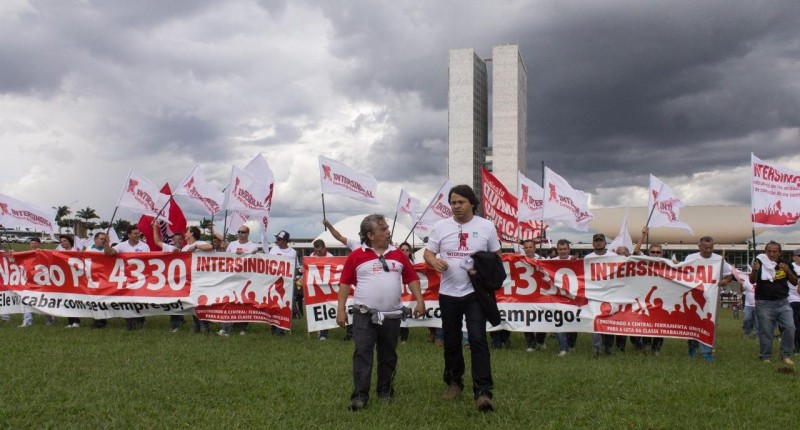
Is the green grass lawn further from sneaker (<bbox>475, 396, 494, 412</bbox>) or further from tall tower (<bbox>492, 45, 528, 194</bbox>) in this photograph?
tall tower (<bbox>492, 45, 528, 194</bbox>)

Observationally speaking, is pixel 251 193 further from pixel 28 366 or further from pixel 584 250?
pixel 584 250

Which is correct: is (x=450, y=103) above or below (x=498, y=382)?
above

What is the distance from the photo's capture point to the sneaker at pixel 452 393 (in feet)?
21.0

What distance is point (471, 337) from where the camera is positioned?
20.0ft

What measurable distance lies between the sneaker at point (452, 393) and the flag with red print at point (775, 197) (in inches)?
298

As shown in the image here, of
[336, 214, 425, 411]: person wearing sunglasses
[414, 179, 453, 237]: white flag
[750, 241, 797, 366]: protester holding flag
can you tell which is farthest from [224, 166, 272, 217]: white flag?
[750, 241, 797, 366]: protester holding flag

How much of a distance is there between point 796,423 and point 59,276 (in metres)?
12.2

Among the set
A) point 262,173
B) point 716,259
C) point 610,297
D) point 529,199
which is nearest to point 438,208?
point 529,199

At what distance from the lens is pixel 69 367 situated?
25.4 feet

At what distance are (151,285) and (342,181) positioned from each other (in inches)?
161

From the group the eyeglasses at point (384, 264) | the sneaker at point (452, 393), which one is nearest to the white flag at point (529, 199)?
the sneaker at point (452, 393)

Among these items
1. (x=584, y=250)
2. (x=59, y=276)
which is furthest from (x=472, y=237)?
(x=584, y=250)

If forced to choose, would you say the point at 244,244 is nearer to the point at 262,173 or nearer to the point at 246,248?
the point at 246,248

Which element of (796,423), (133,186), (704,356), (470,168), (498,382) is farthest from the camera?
(470,168)
